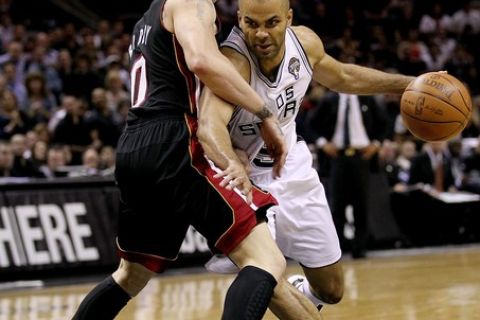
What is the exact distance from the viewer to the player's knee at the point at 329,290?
16.1 feet

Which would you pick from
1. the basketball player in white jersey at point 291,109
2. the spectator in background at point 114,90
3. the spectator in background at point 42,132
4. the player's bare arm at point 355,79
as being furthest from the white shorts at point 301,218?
the spectator in background at point 114,90

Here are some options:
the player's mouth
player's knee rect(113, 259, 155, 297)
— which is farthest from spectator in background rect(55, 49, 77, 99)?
the player's mouth

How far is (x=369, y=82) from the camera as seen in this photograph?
4965 millimetres

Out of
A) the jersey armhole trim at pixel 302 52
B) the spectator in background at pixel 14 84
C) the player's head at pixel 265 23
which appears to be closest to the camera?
the player's head at pixel 265 23

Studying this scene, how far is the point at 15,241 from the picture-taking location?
8438 millimetres

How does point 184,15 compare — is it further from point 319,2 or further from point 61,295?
point 319,2

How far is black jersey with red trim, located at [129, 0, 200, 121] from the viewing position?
406 centimetres

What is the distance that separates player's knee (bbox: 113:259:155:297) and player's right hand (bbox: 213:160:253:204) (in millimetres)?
648

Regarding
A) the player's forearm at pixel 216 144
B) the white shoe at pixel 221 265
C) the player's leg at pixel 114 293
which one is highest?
the player's forearm at pixel 216 144

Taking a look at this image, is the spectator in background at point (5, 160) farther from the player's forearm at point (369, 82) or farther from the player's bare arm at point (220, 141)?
the player's bare arm at point (220, 141)

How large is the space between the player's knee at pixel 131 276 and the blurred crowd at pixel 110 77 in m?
5.30

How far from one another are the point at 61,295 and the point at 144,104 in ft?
12.6

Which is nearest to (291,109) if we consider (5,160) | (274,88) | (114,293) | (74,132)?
(274,88)

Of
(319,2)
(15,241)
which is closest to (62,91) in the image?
(15,241)
